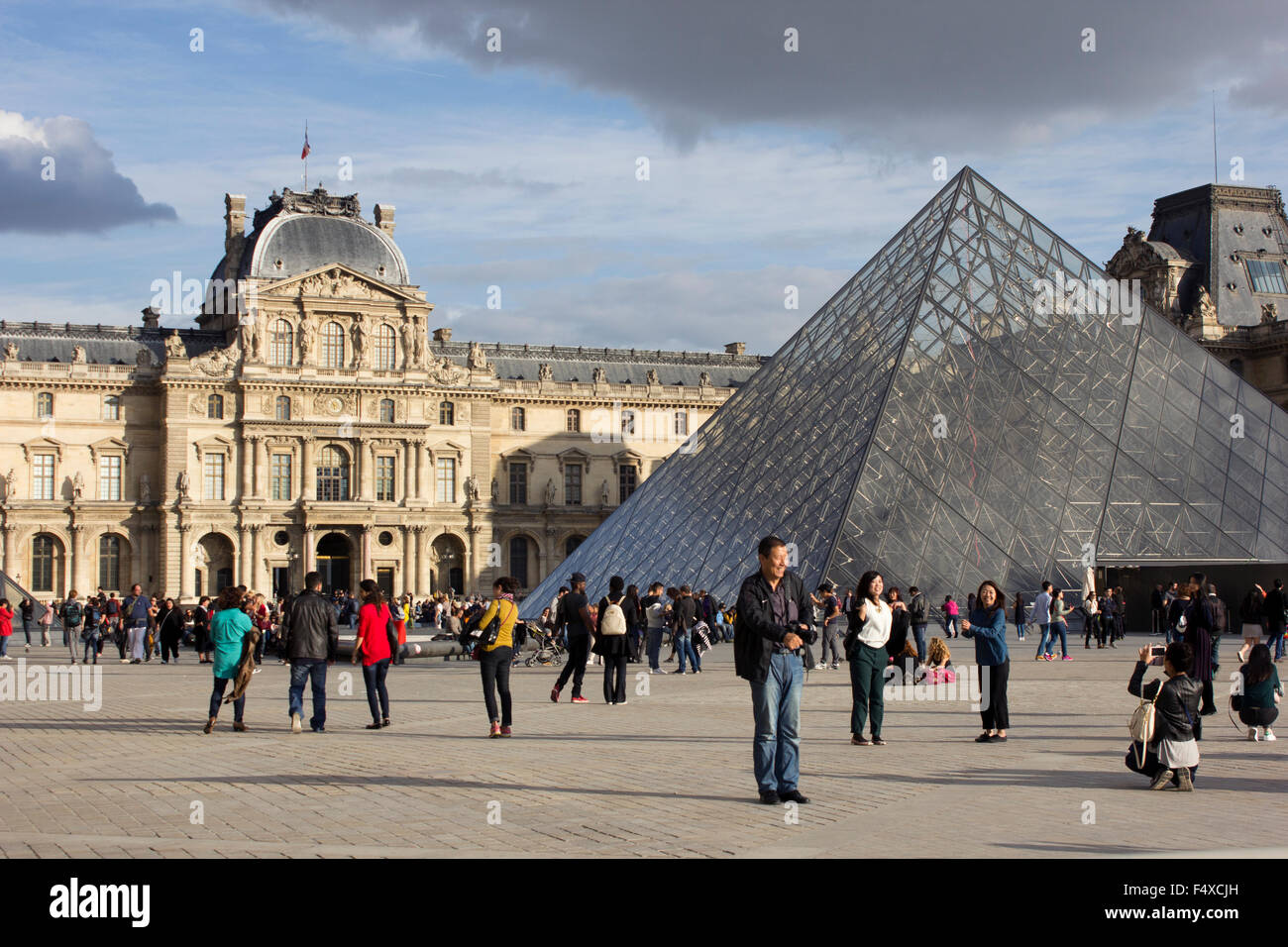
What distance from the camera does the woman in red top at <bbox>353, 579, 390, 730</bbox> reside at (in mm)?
13180

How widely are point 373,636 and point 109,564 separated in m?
51.3

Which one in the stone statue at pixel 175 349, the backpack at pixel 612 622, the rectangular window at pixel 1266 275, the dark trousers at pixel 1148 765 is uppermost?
the rectangular window at pixel 1266 275

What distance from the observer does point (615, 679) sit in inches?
623

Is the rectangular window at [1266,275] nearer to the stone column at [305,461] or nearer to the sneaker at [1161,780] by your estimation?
the stone column at [305,461]

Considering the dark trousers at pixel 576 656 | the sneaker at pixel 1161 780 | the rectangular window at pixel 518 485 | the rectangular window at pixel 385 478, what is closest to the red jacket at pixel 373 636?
the dark trousers at pixel 576 656

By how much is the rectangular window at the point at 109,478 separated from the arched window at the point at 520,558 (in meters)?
16.2

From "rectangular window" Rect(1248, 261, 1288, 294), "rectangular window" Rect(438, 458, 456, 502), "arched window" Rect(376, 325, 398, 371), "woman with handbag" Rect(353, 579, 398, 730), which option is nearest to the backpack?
"woman with handbag" Rect(353, 579, 398, 730)

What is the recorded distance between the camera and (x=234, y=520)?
61.1 metres

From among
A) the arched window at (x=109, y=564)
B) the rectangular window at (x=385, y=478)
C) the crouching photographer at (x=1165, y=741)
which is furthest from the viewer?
the rectangular window at (x=385, y=478)

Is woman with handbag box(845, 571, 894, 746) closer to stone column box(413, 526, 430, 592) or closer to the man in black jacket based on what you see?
the man in black jacket

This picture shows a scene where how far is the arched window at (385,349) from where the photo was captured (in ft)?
209

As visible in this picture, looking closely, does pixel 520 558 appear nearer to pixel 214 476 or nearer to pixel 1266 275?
pixel 214 476
